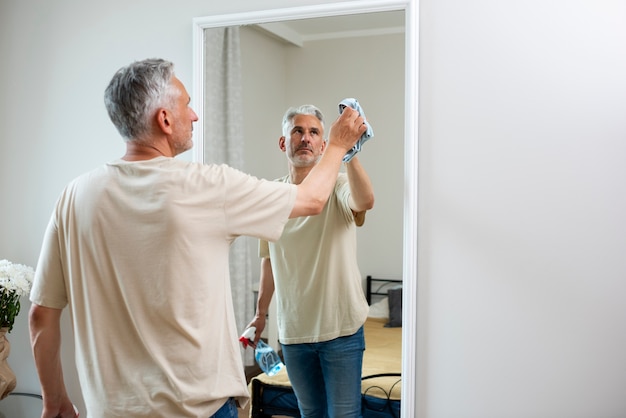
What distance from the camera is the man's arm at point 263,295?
75.8 inches

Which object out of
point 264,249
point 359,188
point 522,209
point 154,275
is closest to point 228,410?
point 154,275

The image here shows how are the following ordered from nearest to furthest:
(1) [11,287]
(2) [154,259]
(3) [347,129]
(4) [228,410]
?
(2) [154,259] < (4) [228,410] < (3) [347,129] < (1) [11,287]

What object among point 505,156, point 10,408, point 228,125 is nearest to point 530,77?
point 505,156

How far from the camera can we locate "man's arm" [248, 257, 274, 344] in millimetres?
1925

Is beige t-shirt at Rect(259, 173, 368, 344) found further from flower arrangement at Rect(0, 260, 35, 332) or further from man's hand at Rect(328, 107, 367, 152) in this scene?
flower arrangement at Rect(0, 260, 35, 332)

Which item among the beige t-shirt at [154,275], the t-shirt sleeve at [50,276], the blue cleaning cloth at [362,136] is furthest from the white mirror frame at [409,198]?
the t-shirt sleeve at [50,276]

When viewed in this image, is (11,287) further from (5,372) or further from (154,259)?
(154,259)

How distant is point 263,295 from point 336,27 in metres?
0.82

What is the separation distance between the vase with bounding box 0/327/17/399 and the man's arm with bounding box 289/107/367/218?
1.30 m

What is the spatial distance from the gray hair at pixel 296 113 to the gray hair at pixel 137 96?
0.53 m

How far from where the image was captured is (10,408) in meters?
2.38

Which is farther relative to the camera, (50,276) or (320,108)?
(320,108)

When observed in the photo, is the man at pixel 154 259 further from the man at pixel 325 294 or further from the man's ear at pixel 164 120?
the man at pixel 325 294

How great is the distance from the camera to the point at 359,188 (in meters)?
1.81
